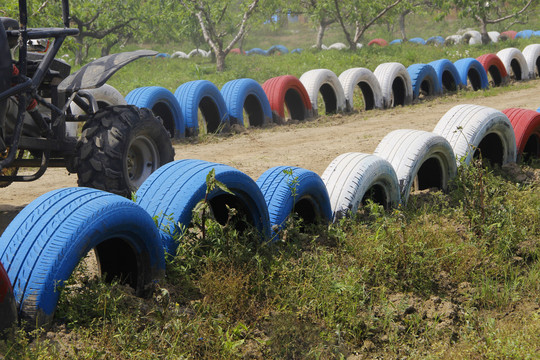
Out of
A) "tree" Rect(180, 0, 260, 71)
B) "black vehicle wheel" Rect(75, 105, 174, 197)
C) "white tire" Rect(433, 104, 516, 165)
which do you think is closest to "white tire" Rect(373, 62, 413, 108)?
"white tire" Rect(433, 104, 516, 165)

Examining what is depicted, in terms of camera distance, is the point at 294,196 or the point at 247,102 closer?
the point at 294,196

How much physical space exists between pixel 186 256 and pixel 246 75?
18.6m

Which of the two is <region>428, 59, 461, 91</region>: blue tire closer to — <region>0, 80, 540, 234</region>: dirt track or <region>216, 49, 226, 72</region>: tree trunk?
<region>0, 80, 540, 234</region>: dirt track

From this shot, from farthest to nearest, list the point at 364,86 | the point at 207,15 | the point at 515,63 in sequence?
the point at 207,15 < the point at 515,63 < the point at 364,86

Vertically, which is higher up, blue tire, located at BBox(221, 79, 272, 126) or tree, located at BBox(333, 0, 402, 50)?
tree, located at BBox(333, 0, 402, 50)

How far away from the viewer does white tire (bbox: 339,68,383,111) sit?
1313cm

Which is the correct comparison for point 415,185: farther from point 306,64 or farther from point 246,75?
point 306,64

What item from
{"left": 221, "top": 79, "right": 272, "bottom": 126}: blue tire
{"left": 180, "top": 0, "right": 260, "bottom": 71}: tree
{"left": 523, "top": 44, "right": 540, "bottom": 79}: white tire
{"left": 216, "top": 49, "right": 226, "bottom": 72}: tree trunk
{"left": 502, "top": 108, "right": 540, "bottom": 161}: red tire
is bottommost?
{"left": 502, "top": 108, "right": 540, "bottom": 161}: red tire

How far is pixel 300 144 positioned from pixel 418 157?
4.18 meters

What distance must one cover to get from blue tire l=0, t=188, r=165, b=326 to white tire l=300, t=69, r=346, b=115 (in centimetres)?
926

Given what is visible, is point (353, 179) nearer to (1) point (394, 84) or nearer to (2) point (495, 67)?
(1) point (394, 84)

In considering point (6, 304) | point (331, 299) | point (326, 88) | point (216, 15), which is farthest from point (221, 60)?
point (6, 304)

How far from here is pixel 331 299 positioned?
4.12m

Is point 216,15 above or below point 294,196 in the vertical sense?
above
